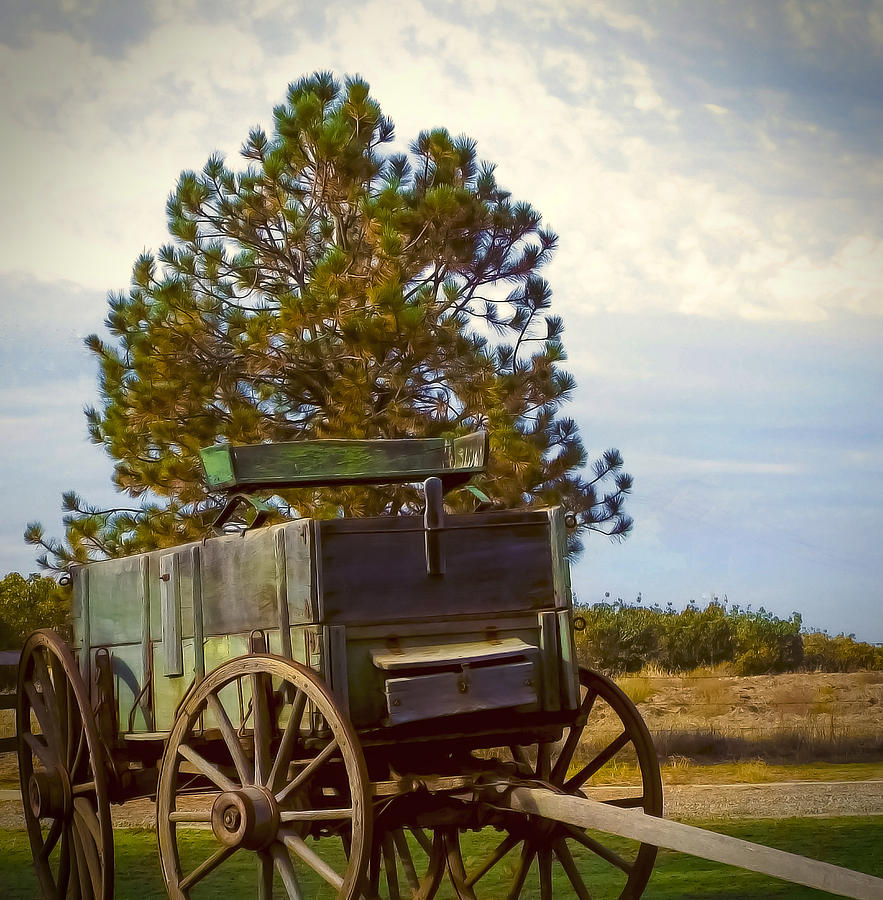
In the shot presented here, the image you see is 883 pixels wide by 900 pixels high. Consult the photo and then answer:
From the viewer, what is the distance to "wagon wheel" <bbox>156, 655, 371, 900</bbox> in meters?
3.85

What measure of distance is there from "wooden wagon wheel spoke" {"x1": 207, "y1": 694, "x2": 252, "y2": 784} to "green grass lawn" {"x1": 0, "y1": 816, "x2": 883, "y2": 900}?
272 centimetres

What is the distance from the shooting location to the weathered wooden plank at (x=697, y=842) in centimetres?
312

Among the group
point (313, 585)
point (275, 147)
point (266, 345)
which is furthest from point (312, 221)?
point (313, 585)

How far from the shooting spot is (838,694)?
15.2 m

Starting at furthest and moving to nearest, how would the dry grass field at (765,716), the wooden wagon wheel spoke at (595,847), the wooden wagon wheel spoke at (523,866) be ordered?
the dry grass field at (765,716) → the wooden wagon wheel spoke at (523,866) → the wooden wagon wheel spoke at (595,847)

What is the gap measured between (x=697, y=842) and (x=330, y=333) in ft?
28.2

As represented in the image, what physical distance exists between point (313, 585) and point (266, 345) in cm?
758

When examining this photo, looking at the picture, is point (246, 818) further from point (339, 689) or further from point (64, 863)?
point (64, 863)

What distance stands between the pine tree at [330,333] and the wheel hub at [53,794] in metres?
5.52

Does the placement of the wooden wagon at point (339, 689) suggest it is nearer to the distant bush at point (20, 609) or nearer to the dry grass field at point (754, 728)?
the dry grass field at point (754, 728)

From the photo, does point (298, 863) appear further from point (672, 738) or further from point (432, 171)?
point (432, 171)

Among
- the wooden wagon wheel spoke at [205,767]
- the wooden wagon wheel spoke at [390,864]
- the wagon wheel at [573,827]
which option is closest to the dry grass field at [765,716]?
the wooden wagon wheel spoke at [390,864]

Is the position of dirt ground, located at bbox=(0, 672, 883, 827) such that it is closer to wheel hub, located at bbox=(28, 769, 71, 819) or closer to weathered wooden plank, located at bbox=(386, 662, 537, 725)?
wheel hub, located at bbox=(28, 769, 71, 819)

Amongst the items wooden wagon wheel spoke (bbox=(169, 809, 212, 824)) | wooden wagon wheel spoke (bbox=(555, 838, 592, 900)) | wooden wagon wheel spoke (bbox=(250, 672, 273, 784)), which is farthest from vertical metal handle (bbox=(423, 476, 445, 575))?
wooden wagon wheel spoke (bbox=(555, 838, 592, 900))
